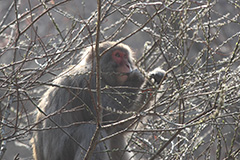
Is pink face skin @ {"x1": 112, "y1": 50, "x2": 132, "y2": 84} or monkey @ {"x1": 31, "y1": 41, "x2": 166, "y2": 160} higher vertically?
pink face skin @ {"x1": 112, "y1": 50, "x2": 132, "y2": 84}

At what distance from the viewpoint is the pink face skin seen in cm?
619

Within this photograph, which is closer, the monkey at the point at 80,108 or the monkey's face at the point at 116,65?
the monkey at the point at 80,108

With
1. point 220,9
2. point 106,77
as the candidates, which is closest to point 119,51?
point 106,77

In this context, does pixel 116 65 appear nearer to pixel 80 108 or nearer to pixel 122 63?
pixel 122 63

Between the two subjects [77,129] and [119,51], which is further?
[119,51]

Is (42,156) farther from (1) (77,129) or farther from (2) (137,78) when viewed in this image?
(2) (137,78)

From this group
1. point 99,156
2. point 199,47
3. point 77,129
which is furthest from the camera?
point 199,47

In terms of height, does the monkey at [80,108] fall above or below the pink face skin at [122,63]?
below

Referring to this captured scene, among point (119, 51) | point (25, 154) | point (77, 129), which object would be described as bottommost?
point (25, 154)

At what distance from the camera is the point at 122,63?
6312mm

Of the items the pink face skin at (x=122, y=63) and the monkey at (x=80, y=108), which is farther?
the pink face skin at (x=122, y=63)

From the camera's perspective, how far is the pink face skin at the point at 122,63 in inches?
244

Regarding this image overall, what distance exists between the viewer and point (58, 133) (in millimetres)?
6031

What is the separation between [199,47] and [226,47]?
1628 millimetres
